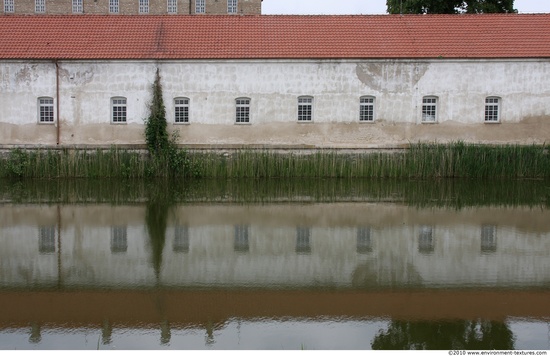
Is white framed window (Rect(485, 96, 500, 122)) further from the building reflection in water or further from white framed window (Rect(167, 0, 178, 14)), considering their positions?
white framed window (Rect(167, 0, 178, 14))

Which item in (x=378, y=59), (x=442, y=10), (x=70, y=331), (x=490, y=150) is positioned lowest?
(x=70, y=331)

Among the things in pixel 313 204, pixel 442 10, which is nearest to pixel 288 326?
pixel 313 204

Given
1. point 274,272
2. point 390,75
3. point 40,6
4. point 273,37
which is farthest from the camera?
point 40,6

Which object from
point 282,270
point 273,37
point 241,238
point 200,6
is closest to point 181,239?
point 241,238

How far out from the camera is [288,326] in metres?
7.44

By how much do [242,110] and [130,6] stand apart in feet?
71.1

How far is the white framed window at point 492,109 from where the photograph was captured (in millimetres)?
23781

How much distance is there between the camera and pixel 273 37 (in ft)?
82.0

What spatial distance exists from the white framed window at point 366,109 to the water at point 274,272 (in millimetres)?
6746

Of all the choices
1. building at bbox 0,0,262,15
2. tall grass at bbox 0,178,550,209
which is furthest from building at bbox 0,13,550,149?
building at bbox 0,0,262,15

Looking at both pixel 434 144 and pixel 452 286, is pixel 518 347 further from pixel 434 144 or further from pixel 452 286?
pixel 434 144

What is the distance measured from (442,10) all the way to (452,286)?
29168mm

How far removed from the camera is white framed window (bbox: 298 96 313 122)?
23828 mm

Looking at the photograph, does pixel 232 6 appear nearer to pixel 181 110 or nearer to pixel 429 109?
pixel 181 110
